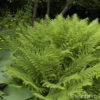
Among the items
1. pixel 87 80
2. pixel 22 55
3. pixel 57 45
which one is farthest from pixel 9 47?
pixel 87 80

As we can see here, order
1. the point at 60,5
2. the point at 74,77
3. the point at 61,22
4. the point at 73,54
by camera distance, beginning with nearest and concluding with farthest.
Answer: the point at 74,77, the point at 73,54, the point at 61,22, the point at 60,5

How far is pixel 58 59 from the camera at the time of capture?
3.68 meters

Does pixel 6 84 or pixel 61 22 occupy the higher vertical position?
pixel 61 22

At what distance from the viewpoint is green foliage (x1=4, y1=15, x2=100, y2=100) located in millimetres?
3547

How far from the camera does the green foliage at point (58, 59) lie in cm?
355

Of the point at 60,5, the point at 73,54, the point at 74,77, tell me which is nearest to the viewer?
the point at 74,77

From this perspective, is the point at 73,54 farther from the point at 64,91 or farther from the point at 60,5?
the point at 60,5

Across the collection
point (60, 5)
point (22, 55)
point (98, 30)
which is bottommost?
point (60, 5)

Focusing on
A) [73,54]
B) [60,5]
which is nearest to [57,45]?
[73,54]

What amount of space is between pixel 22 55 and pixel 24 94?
1.85ft

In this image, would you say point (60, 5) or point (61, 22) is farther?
point (60, 5)

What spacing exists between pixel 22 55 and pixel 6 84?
44 cm

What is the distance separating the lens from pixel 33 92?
11.9ft

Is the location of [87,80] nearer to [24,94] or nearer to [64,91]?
[64,91]
